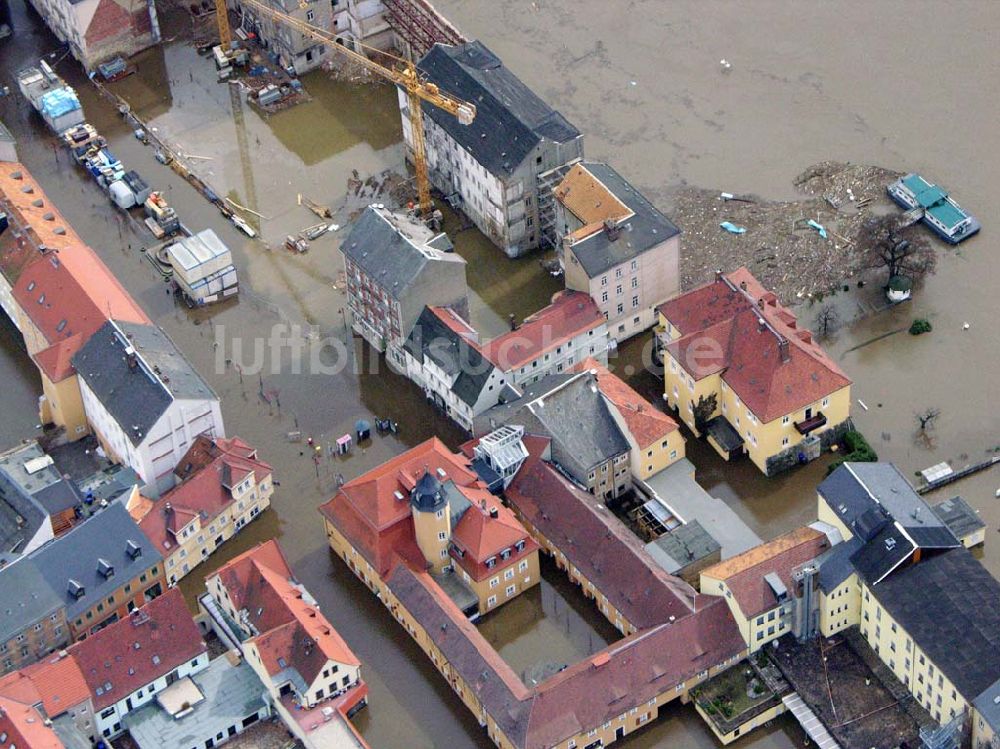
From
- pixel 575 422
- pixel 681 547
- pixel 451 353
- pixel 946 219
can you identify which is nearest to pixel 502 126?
pixel 451 353

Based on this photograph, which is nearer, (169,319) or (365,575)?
(365,575)

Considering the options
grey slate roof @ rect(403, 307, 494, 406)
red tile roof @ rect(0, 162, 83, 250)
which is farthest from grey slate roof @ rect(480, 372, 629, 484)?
red tile roof @ rect(0, 162, 83, 250)

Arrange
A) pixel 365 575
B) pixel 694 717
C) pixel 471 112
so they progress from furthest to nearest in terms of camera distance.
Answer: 1. pixel 471 112
2. pixel 365 575
3. pixel 694 717

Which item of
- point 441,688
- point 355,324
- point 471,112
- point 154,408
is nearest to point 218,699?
point 441,688

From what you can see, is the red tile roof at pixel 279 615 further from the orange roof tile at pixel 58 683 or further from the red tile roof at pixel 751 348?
the red tile roof at pixel 751 348

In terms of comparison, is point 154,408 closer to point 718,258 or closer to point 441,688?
point 441,688

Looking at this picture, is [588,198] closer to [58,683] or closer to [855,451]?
[855,451]

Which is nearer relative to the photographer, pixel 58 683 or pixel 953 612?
pixel 953 612
